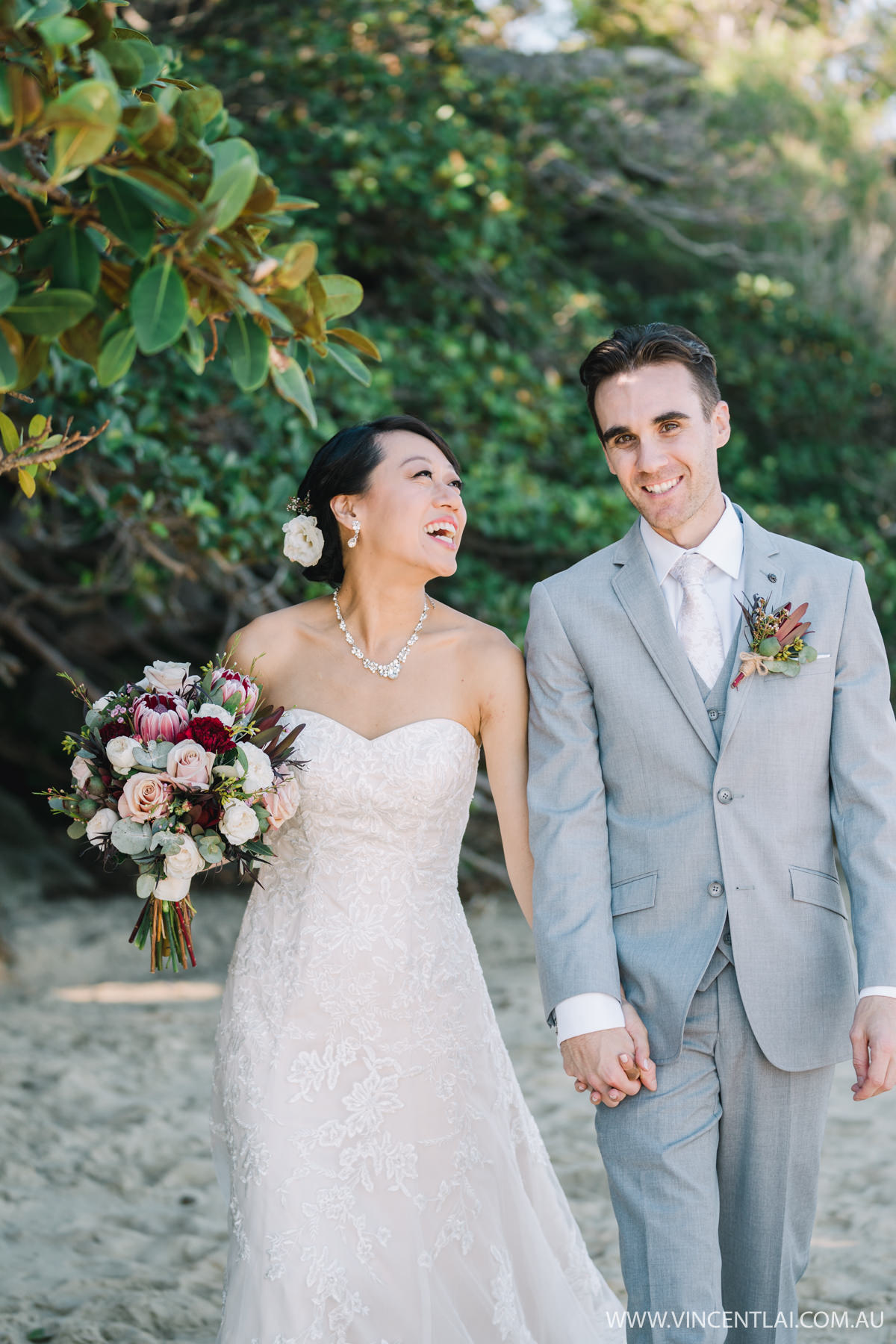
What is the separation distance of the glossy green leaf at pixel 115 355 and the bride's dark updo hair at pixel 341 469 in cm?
167

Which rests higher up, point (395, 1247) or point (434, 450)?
point (434, 450)

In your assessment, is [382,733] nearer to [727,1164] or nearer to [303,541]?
[303,541]

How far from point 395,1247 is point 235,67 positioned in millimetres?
6404

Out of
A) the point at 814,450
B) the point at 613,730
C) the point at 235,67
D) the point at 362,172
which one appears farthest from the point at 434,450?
the point at 814,450

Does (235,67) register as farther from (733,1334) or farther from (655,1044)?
(733,1334)

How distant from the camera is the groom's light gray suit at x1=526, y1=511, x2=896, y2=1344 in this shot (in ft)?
8.24

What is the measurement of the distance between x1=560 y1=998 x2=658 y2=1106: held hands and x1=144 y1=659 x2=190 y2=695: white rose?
1.19 m

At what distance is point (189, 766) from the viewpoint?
2.67 m

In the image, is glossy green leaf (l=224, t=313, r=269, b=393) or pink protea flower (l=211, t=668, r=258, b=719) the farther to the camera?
pink protea flower (l=211, t=668, r=258, b=719)

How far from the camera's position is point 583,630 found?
2775 millimetres

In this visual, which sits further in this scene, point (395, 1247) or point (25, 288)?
point (395, 1247)

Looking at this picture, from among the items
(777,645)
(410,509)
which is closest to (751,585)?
(777,645)

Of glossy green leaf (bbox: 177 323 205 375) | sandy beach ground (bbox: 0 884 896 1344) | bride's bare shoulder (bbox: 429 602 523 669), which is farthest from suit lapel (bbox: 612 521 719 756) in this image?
sandy beach ground (bbox: 0 884 896 1344)

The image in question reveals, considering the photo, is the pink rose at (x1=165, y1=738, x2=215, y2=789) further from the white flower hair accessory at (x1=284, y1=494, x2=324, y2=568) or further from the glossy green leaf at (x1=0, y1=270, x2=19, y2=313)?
the glossy green leaf at (x1=0, y1=270, x2=19, y2=313)
